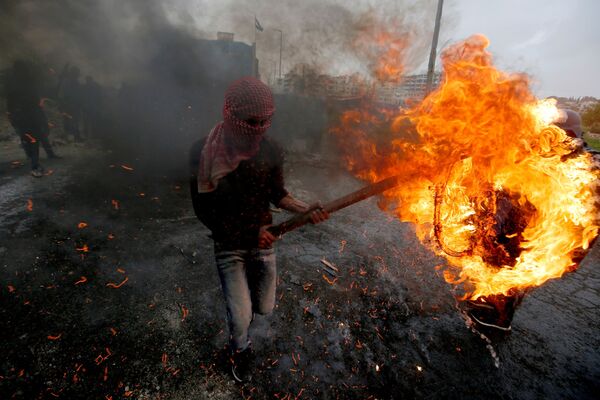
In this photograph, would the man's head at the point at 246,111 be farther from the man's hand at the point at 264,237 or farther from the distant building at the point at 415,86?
the distant building at the point at 415,86

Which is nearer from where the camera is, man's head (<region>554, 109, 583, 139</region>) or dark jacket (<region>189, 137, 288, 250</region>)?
dark jacket (<region>189, 137, 288, 250</region>)

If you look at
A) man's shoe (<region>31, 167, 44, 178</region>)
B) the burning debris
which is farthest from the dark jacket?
man's shoe (<region>31, 167, 44, 178</region>)

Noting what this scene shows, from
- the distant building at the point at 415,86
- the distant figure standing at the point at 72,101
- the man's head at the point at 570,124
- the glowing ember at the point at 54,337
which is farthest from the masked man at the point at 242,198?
the distant figure standing at the point at 72,101

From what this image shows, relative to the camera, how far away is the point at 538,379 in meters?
2.75

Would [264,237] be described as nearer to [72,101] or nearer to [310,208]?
[310,208]

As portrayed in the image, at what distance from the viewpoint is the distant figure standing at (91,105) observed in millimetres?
11000

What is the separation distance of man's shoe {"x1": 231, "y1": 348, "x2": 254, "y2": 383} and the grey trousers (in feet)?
0.20

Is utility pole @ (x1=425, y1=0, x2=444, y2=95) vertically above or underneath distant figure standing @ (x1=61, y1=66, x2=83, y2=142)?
above

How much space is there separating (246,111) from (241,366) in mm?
2172

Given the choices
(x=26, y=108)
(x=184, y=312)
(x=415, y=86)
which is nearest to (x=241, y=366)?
(x=184, y=312)

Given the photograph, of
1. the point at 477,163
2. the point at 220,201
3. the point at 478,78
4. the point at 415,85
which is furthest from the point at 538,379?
the point at 415,85

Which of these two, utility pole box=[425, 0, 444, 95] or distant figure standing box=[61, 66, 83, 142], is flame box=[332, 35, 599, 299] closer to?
utility pole box=[425, 0, 444, 95]

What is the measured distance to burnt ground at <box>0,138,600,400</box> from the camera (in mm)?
2480

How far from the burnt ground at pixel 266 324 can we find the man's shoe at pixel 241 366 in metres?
0.07
